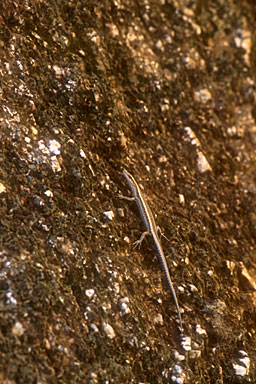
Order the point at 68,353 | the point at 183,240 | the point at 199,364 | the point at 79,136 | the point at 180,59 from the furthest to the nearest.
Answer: the point at 180,59
the point at 183,240
the point at 79,136
the point at 199,364
the point at 68,353

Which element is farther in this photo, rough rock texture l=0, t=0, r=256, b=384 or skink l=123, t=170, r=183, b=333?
skink l=123, t=170, r=183, b=333

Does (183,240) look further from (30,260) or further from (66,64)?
(66,64)

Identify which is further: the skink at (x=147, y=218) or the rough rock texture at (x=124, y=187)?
the skink at (x=147, y=218)

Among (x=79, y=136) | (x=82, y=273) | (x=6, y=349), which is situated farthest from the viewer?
(x=79, y=136)

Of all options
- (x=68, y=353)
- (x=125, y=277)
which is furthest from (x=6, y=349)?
(x=125, y=277)

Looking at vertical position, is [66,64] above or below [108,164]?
above

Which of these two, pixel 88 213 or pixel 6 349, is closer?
pixel 6 349

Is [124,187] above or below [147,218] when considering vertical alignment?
above

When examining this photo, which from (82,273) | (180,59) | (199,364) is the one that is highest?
(180,59)
